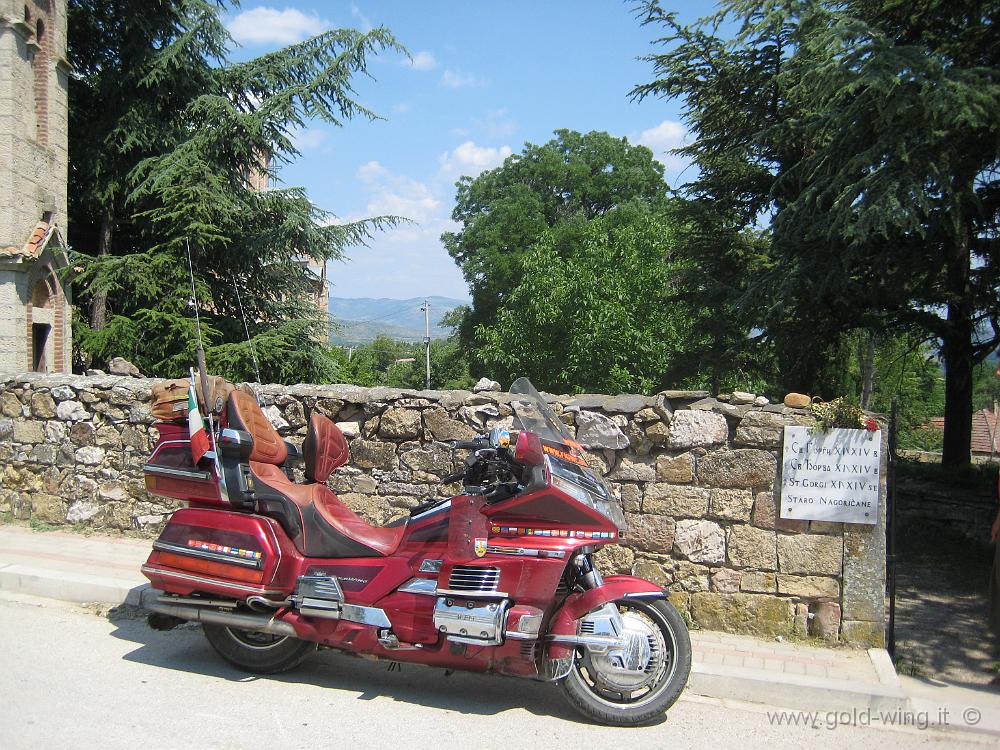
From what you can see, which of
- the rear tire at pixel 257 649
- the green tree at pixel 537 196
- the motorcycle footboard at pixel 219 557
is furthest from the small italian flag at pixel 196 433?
the green tree at pixel 537 196

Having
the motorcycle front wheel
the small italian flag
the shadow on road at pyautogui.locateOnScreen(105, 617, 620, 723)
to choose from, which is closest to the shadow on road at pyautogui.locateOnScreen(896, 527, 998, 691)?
the motorcycle front wheel

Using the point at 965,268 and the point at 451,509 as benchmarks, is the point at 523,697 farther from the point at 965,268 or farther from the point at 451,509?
the point at 965,268

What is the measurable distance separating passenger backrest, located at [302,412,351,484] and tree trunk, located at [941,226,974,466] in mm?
7313

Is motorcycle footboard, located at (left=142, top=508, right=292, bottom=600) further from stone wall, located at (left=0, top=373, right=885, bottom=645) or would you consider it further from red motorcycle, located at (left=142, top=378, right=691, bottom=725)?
stone wall, located at (left=0, top=373, right=885, bottom=645)

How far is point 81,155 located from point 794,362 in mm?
12541

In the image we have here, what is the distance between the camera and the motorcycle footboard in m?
4.55

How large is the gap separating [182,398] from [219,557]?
3.55ft

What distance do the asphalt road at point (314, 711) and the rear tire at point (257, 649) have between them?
8cm

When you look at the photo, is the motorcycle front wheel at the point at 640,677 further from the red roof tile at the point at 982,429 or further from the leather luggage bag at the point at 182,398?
the red roof tile at the point at 982,429

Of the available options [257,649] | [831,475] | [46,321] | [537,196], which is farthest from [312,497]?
[537,196]

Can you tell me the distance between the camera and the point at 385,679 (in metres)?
4.88

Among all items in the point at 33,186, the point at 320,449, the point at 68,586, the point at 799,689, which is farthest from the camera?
the point at 33,186

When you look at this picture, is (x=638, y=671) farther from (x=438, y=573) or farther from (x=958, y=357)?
(x=958, y=357)

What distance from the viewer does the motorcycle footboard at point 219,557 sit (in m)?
4.55
